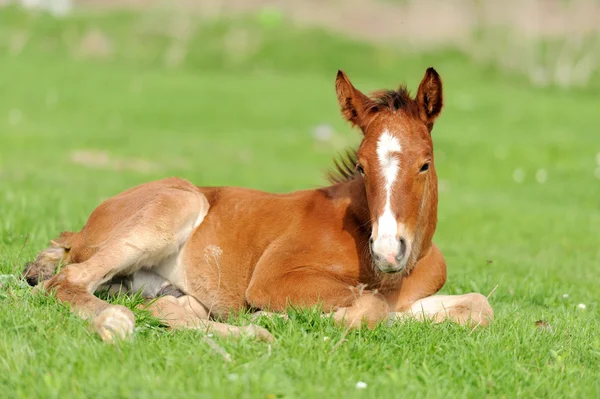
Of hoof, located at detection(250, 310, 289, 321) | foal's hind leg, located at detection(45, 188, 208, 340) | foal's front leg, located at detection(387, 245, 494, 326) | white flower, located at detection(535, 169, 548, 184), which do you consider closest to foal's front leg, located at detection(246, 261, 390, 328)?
→ hoof, located at detection(250, 310, 289, 321)

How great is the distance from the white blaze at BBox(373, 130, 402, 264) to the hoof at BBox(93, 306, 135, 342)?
5.10 feet

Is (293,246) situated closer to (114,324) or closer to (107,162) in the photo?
(114,324)

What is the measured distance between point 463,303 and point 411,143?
1.26 meters

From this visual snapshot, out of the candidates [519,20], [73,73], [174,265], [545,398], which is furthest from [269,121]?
[545,398]

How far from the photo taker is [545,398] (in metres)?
4.48

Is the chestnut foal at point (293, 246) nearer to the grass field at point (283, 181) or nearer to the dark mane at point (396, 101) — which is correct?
the dark mane at point (396, 101)

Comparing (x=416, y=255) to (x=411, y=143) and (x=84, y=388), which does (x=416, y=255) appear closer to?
(x=411, y=143)

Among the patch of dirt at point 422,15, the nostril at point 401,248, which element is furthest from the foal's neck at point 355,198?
the patch of dirt at point 422,15

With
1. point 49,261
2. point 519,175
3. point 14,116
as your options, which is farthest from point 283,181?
point 14,116

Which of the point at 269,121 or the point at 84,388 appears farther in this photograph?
the point at 269,121

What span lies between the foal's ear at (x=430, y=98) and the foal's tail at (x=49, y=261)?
2.92 metres

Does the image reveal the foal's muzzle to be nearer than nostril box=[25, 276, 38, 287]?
Yes

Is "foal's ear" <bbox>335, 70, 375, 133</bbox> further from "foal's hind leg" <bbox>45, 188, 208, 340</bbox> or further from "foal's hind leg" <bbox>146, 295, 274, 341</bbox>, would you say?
"foal's hind leg" <bbox>146, 295, 274, 341</bbox>

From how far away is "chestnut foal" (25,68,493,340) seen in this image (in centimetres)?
534
